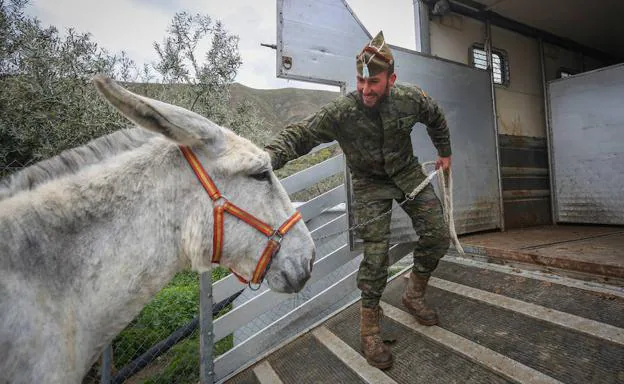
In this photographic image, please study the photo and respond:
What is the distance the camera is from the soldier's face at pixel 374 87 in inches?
95.0

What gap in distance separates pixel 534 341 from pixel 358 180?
1776mm

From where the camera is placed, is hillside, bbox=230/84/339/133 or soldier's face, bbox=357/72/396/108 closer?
soldier's face, bbox=357/72/396/108

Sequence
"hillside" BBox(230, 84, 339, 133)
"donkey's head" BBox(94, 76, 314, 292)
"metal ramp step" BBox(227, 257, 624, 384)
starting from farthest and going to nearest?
1. "hillside" BBox(230, 84, 339, 133)
2. "metal ramp step" BBox(227, 257, 624, 384)
3. "donkey's head" BBox(94, 76, 314, 292)

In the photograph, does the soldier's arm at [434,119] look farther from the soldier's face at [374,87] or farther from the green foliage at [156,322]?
the green foliage at [156,322]

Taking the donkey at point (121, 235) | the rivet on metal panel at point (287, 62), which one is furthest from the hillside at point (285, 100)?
the donkey at point (121, 235)

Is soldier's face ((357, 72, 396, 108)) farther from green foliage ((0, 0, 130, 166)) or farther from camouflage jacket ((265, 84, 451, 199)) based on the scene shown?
green foliage ((0, 0, 130, 166))

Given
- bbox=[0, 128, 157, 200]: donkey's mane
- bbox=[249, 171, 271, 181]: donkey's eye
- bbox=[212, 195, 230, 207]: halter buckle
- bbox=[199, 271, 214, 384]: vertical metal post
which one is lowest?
bbox=[199, 271, 214, 384]: vertical metal post

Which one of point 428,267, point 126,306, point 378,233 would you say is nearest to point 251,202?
point 126,306

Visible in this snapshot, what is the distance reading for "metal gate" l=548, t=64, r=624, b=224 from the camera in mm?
5297

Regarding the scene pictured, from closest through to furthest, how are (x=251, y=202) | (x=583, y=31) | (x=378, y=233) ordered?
(x=251, y=202), (x=378, y=233), (x=583, y=31)

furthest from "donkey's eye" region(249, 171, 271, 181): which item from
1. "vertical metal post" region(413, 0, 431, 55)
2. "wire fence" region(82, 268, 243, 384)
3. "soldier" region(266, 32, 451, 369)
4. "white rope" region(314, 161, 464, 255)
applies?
"vertical metal post" region(413, 0, 431, 55)

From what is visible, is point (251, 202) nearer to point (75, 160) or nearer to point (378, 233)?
point (75, 160)

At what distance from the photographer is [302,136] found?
8.23 feet

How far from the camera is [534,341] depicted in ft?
7.18
